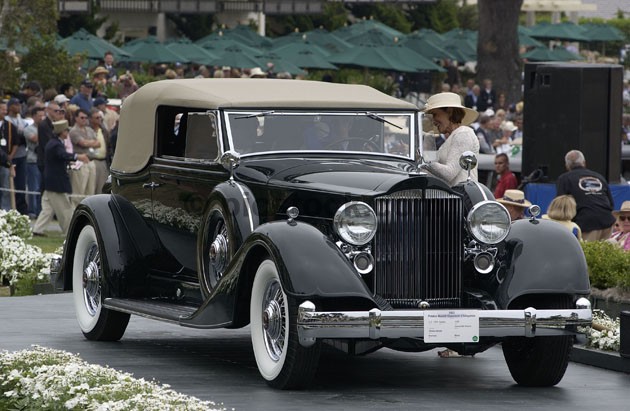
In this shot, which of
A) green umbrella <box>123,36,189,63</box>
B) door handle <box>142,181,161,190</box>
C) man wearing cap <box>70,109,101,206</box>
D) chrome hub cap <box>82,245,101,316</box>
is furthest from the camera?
green umbrella <box>123,36,189,63</box>

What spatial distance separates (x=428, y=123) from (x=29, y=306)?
4269mm

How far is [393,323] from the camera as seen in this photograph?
28.6 feet

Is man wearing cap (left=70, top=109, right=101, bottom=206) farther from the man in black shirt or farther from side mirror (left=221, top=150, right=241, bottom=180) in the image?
side mirror (left=221, top=150, right=241, bottom=180)

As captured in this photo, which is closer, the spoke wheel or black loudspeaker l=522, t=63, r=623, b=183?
the spoke wheel

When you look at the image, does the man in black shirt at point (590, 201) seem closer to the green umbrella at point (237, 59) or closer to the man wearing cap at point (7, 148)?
the man wearing cap at point (7, 148)

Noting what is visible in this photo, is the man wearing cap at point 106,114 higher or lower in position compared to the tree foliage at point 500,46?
lower

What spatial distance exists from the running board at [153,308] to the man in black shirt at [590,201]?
703cm

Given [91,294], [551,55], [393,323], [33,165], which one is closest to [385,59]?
[551,55]

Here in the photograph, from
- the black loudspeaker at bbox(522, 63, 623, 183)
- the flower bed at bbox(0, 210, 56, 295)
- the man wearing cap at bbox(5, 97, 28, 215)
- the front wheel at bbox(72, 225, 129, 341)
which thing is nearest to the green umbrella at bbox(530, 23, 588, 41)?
the man wearing cap at bbox(5, 97, 28, 215)

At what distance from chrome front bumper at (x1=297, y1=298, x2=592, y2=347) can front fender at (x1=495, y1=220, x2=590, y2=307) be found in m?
0.24

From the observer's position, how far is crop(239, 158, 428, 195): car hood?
9.29 meters

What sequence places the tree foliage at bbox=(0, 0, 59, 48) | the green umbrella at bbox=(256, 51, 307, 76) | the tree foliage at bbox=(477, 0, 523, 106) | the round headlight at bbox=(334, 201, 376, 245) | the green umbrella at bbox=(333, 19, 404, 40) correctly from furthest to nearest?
1. the green umbrella at bbox=(333, 19, 404, 40)
2. the tree foliage at bbox=(477, 0, 523, 106)
3. the green umbrella at bbox=(256, 51, 307, 76)
4. the tree foliage at bbox=(0, 0, 59, 48)
5. the round headlight at bbox=(334, 201, 376, 245)

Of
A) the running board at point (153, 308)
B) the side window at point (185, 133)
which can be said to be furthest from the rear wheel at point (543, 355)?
the side window at point (185, 133)

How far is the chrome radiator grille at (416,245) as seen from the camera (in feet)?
30.1
